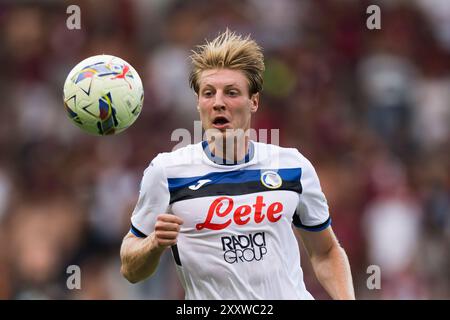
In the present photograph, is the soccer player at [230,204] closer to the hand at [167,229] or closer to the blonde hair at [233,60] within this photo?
the blonde hair at [233,60]

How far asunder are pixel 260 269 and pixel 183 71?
713 centimetres

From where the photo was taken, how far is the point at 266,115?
12.3m

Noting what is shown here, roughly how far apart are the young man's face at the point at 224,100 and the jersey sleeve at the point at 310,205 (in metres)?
0.48

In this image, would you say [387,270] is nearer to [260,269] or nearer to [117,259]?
[117,259]

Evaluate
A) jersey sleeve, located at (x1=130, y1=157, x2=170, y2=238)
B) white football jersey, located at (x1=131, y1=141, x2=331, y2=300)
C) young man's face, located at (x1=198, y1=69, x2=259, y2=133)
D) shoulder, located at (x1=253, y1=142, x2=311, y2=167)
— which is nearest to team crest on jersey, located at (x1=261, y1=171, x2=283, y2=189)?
white football jersey, located at (x1=131, y1=141, x2=331, y2=300)

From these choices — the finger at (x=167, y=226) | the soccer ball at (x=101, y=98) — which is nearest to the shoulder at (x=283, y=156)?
the soccer ball at (x=101, y=98)

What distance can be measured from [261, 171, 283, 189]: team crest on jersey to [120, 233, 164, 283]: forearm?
836 mm

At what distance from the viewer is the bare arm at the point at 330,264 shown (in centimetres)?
623

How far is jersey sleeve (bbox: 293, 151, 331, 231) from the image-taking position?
619 cm

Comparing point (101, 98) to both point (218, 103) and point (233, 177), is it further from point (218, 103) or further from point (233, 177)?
point (233, 177)

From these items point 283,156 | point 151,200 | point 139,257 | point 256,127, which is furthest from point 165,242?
point 256,127

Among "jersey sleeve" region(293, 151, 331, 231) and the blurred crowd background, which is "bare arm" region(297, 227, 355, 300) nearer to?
"jersey sleeve" region(293, 151, 331, 231)

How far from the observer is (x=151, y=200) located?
592cm

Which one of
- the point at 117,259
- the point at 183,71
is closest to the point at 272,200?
the point at 117,259
